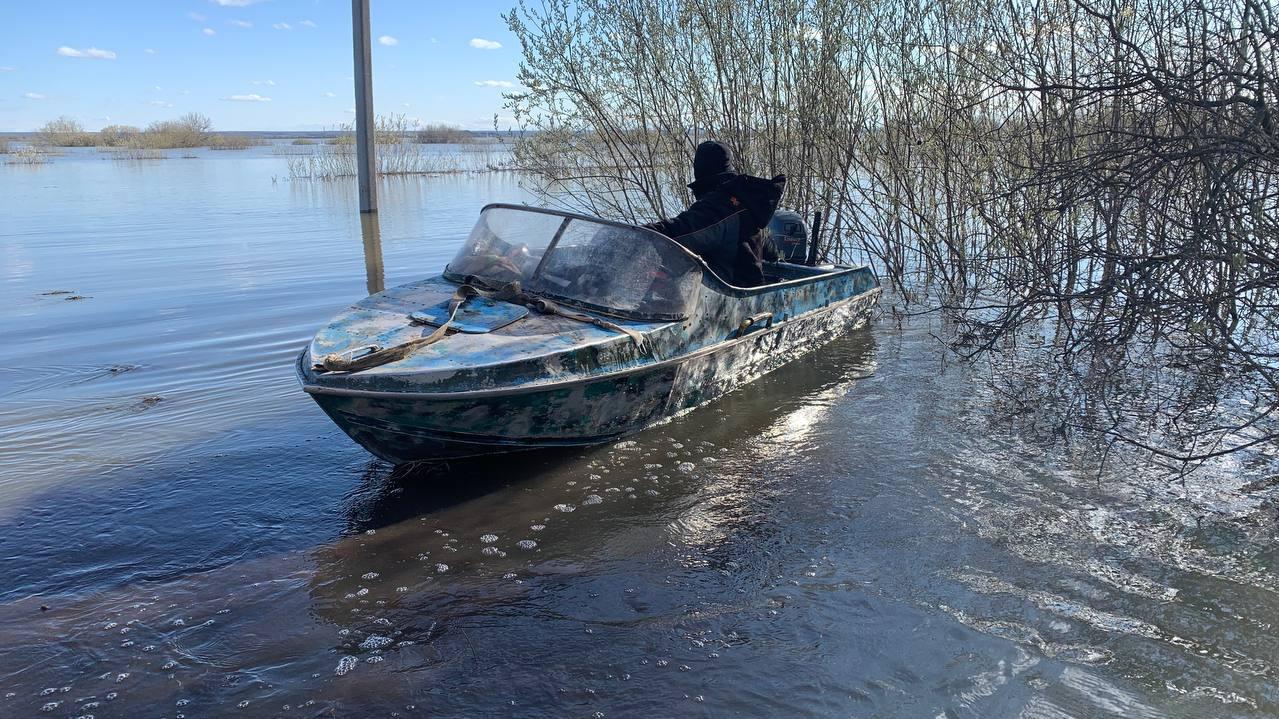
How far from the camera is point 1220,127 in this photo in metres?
4.32

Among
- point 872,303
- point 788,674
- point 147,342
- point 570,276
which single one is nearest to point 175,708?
point 788,674

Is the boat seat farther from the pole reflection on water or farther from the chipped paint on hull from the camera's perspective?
the pole reflection on water

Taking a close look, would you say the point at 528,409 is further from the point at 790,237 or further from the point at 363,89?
the point at 363,89

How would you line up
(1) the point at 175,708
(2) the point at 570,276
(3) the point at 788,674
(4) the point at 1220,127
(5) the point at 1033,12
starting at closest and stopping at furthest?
(1) the point at 175,708 → (3) the point at 788,674 → (4) the point at 1220,127 → (2) the point at 570,276 → (5) the point at 1033,12

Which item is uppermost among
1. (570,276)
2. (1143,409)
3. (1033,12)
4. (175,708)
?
(1033,12)

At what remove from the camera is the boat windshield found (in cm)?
607

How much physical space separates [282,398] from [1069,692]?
6001 mm

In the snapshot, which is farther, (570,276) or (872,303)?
(872,303)

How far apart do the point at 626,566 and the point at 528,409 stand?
1.17 m

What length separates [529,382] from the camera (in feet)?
16.4

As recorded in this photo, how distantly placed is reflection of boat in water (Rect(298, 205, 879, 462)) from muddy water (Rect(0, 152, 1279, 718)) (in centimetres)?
39

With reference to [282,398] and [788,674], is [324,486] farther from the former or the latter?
[788,674]

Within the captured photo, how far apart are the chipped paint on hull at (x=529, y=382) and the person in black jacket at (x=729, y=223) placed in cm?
38

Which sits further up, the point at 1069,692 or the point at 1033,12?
the point at 1033,12
